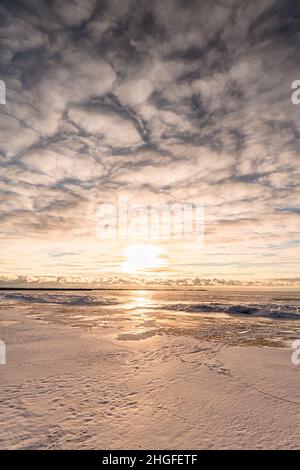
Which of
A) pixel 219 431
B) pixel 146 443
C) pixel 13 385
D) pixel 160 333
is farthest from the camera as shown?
pixel 160 333

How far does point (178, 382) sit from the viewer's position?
7180 millimetres

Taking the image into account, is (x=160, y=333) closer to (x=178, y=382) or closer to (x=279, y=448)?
(x=178, y=382)

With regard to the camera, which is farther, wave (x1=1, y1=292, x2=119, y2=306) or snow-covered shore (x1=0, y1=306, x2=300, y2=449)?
wave (x1=1, y1=292, x2=119, y2=306)

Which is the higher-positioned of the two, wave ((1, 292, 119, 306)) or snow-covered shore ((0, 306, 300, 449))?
snow-covered shore ((0, 306, 300, 449))

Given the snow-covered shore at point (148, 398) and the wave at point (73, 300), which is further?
the wave at point (73, 300)

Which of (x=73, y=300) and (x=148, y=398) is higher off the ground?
(x=148, y=398)

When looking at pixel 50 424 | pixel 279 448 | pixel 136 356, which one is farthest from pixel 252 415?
pixel 136 356

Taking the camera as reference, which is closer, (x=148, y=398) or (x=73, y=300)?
(x=148, y=398)

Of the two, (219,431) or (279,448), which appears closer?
(279,448)

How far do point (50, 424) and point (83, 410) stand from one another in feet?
2.41

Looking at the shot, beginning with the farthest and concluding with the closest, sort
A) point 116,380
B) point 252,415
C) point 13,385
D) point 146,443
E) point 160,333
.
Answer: point 160,333 → point 116,380 → point 13,385 → point 252,415 → point 146,443
